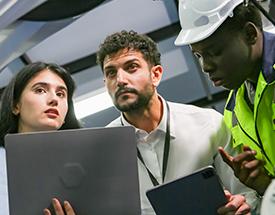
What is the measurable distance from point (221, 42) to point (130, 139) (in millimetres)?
365

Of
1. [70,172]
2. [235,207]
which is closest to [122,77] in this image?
[70,172]

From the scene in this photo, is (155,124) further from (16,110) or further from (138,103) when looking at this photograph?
(16,110)

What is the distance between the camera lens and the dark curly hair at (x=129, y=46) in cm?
198

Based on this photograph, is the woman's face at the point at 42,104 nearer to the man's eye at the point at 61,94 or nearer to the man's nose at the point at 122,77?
the man's eye at the point at 61,94

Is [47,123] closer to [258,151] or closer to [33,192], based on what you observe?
[33,192]

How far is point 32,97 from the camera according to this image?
6.05ft

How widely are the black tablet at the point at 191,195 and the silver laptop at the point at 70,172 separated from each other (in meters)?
0.09

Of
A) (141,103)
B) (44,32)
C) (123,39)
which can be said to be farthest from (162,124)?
(44,32)

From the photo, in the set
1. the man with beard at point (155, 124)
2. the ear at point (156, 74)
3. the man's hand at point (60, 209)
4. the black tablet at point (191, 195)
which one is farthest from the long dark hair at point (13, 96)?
the black tablet at point (191, 195)

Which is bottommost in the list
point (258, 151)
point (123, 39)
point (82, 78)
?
point (82, 78)

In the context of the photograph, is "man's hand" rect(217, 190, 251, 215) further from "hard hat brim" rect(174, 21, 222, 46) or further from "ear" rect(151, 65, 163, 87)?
"ear" rect(151, 65, 163, 87)

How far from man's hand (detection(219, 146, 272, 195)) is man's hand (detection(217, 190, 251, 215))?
5 centimetres

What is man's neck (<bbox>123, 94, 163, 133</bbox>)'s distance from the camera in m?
1.91

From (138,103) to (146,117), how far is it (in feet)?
0.28
